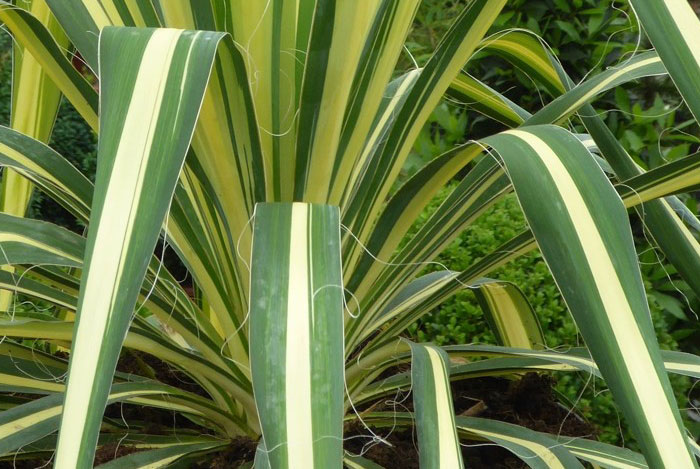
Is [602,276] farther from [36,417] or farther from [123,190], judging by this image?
[36,417]

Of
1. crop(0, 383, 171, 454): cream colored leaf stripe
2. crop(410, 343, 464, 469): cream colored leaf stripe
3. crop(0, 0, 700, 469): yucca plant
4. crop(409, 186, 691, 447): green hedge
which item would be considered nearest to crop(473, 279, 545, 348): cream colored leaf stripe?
crop(0, 0, 700, 469): yucca plant

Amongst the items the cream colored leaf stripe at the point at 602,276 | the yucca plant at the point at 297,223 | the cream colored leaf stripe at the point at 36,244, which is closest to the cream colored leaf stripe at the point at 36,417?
the yucca plant at the point at 297,223

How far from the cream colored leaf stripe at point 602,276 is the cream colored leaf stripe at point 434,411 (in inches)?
6.5

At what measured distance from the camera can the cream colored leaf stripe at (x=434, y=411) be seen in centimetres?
57

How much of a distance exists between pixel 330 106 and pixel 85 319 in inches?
12.7

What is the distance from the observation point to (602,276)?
0.46 meters

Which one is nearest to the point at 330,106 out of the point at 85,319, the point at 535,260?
the point at 85,319

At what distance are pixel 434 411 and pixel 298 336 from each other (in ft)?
0.65

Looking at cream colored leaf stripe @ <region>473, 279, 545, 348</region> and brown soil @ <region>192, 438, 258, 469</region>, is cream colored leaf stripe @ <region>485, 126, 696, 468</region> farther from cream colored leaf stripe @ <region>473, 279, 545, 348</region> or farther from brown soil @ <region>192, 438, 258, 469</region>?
cream colored leaf stripe @ <region>473, 279, 545, 348</region>

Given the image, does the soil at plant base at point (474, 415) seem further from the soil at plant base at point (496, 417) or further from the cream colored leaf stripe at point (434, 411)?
the cream colored leaf stripe at point (434, 411)

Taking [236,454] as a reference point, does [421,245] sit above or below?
above

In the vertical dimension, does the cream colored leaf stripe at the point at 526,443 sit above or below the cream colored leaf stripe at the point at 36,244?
below

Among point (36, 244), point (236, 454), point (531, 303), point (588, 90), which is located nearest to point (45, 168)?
point (36, 244)

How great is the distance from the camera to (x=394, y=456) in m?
0.84
